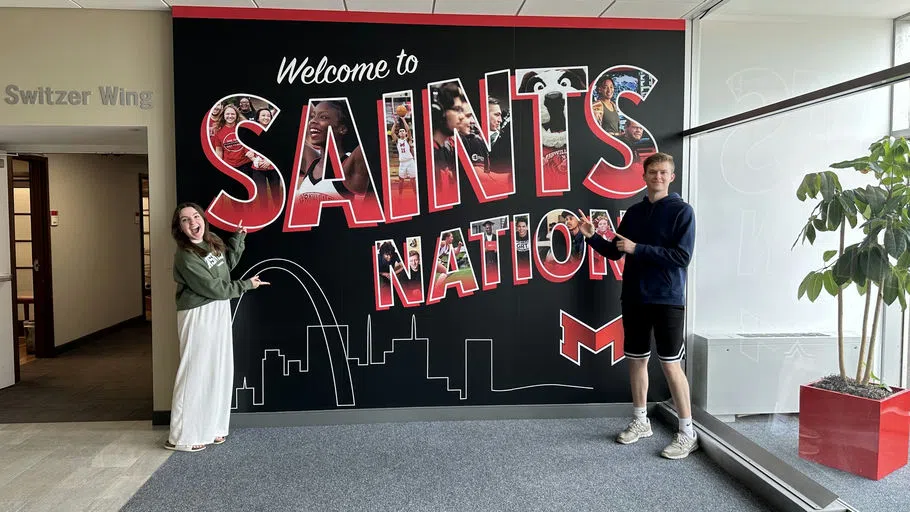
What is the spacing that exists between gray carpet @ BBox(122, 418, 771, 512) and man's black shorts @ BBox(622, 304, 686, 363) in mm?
575

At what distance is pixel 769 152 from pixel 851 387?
129 cm

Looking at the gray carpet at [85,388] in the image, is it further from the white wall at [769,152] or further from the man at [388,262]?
the white wall at [769,152]

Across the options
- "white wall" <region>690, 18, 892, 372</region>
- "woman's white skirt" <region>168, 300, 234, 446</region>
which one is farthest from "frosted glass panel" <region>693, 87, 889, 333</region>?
"woman's white skirt" <region>168, 300, 234, 446</region>

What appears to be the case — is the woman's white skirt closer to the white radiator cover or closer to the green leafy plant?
the white radiator cover

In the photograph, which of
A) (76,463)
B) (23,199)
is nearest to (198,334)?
(76,463)

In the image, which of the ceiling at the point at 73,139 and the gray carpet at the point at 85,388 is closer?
the ceiling at the point at 73,139

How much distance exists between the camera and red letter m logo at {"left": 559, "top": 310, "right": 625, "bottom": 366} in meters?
3.79

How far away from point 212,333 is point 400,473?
4.60ft

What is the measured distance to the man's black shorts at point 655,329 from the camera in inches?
126

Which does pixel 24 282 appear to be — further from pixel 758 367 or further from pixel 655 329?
pixel 758 367

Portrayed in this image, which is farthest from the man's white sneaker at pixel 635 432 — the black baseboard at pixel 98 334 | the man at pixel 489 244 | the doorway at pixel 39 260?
the black baseboard at pixel 98 334

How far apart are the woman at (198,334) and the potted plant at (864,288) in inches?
126

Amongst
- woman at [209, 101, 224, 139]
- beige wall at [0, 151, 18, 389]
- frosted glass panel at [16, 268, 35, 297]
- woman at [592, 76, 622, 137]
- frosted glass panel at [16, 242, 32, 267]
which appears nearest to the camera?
woman at [209, 101, 224, 139]

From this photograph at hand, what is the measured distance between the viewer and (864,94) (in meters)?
2.31
